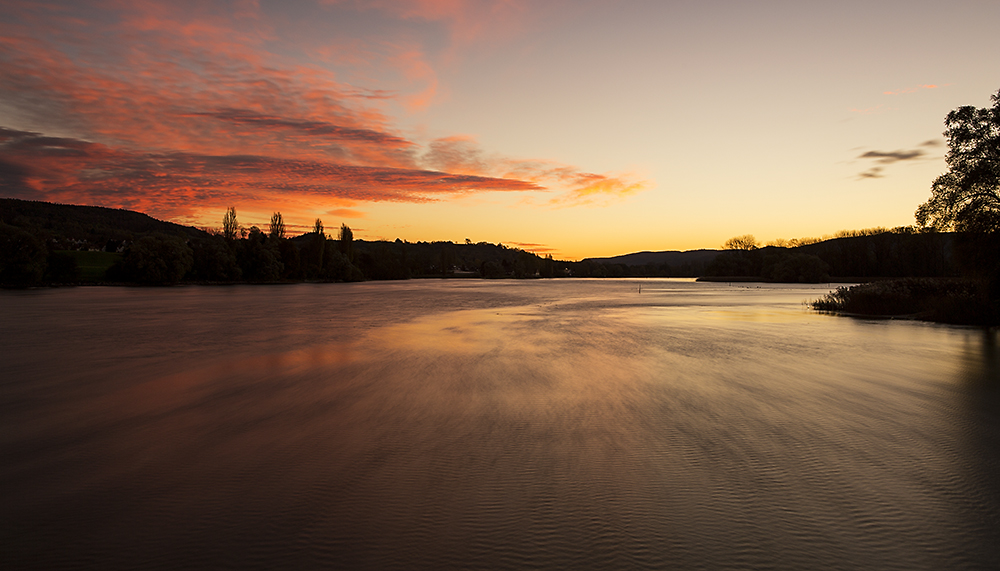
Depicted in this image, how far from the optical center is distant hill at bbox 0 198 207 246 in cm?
10956

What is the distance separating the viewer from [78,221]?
418 ft

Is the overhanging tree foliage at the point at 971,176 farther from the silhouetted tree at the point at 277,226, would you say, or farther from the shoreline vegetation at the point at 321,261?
the silhouetted tree at the point at 277,226

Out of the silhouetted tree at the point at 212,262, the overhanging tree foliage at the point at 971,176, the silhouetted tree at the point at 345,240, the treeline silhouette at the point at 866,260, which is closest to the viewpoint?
the overhanging tree foliage at the point at 971,176

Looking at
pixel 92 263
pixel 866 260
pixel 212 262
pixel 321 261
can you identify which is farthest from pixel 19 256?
pixel 866 260

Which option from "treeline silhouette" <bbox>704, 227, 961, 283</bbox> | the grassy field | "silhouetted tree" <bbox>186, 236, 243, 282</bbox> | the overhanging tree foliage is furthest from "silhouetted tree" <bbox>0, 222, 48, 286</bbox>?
"treeline silhouette" <bbox>704, 227, 961, 283</bbox>

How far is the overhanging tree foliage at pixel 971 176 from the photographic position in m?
19.2

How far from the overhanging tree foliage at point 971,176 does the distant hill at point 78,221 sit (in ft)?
353

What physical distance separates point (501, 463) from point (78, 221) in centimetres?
16282

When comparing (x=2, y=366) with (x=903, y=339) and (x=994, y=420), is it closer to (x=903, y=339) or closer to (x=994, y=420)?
(x=994, y=420)

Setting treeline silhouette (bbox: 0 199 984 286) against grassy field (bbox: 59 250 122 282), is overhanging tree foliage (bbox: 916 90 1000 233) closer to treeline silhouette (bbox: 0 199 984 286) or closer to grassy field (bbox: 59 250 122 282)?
treeline silhouette (bbox: 0 199 984 286)

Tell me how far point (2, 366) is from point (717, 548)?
1615 cm

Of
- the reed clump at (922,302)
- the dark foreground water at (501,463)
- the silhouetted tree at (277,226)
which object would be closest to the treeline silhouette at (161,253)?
the silhouetted tree at (277,226)

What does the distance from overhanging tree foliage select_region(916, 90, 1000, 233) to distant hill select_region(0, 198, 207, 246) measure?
108 meters

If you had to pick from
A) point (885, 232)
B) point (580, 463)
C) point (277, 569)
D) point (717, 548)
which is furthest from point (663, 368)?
point (885, 232)
